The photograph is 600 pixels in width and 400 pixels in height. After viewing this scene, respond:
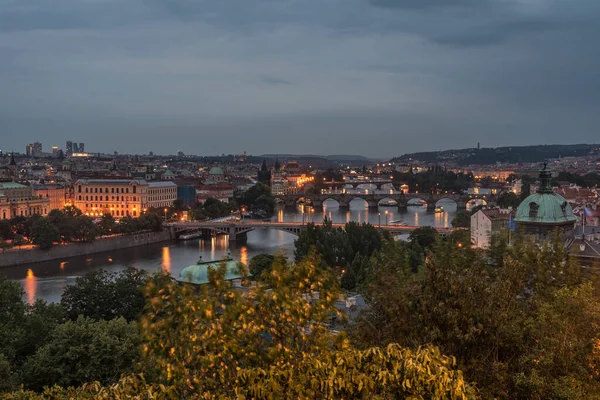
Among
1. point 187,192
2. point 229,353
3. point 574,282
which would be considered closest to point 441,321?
point 229,353

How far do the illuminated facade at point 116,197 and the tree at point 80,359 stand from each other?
3835cm

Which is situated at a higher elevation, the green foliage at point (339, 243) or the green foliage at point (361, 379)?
the green foliage at point (361, 379)

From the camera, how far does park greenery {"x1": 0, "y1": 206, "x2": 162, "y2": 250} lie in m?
28.9

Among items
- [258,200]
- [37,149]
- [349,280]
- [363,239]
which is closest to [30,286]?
[349,280]

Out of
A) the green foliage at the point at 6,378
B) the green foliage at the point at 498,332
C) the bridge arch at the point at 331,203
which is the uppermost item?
the green foliage at the point at 498,332

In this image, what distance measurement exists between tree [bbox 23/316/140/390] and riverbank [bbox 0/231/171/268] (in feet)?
65.6

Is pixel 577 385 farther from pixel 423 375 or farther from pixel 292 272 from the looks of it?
pixel 292 272

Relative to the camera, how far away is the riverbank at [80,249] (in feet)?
89.7

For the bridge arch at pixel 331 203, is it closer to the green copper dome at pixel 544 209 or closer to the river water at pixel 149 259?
the river water at pixel 149 259

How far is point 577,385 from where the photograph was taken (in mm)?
4426

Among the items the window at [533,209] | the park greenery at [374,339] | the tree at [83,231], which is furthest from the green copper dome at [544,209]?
the tree at [83,231]

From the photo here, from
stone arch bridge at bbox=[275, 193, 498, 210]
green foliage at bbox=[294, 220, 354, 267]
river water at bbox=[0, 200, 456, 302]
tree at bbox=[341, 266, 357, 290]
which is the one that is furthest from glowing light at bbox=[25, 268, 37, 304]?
stone arch bridge at bbox=[275, 193, 498, 210]

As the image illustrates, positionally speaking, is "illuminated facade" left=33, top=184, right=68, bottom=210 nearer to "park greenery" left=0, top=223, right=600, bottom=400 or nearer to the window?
the window

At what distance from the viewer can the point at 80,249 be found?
101 feet
